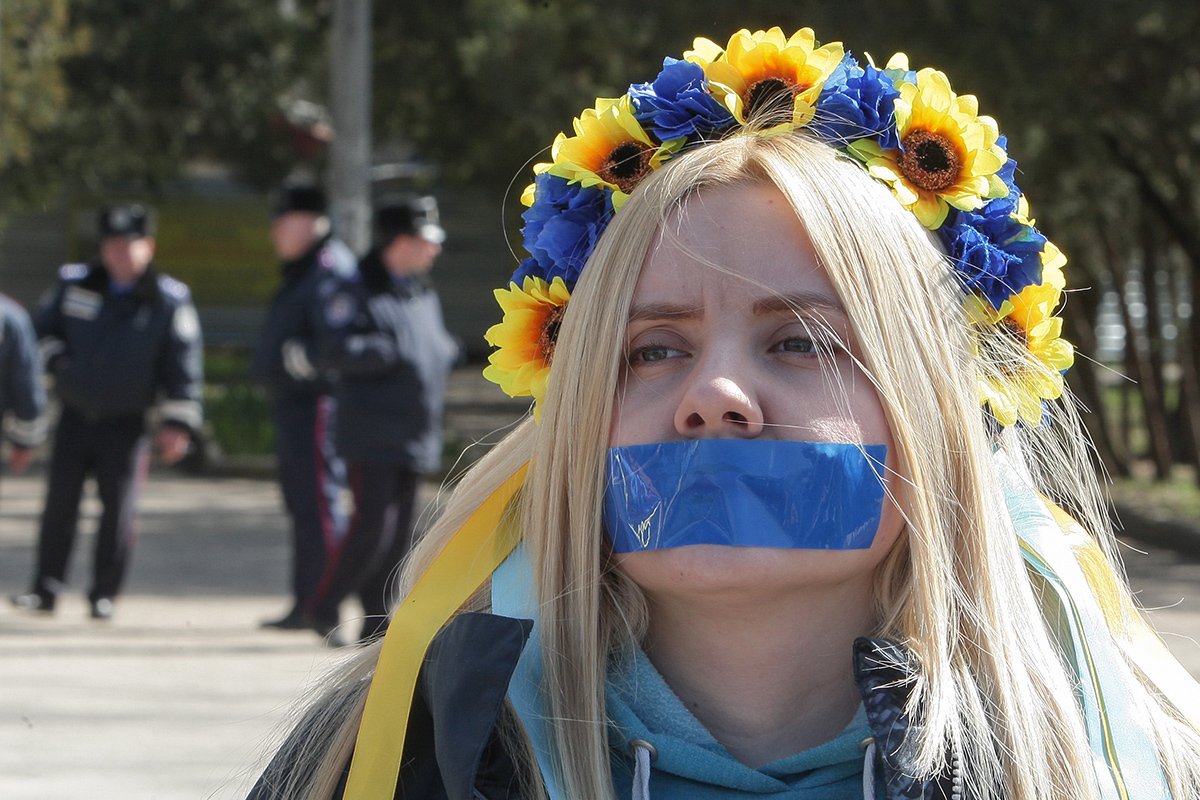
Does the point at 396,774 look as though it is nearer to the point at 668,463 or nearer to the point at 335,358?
the point at 668,463

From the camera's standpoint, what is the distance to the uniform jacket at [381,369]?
22.7ft

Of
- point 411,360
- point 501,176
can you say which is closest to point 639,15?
→ point 411,360

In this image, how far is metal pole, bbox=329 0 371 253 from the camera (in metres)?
13.8

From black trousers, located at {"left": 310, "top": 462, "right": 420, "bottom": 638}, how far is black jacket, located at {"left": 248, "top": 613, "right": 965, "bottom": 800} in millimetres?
5218

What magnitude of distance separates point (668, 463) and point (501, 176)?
18689 millimetres

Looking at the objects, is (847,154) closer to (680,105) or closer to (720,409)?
(680,105)

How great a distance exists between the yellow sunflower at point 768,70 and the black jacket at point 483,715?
0.63 meters

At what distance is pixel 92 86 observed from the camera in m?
19.9

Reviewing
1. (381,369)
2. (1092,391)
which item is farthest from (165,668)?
(1092,391)

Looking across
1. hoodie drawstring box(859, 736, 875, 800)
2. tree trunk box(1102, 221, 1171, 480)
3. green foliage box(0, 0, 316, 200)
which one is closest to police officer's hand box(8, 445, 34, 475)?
hoodie drawstring box(859, 736, 875, 800)

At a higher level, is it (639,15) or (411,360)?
(639,15)

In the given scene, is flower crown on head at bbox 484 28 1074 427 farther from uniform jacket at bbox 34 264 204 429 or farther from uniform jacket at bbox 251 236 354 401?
uniform jacket at bbox 34 264 204 429

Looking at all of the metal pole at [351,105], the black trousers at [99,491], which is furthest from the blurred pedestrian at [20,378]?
the metal pole at [351,105]

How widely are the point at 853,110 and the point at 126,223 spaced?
253 inches
